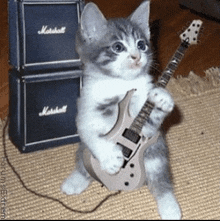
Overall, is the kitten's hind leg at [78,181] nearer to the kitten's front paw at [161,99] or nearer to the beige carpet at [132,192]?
the beige carpet at [132,192]

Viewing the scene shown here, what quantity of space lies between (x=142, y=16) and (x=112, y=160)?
1.69 ft

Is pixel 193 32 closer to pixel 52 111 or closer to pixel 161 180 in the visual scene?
pixel 161 180

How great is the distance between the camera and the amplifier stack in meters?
1.20

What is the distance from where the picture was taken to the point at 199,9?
243 cm

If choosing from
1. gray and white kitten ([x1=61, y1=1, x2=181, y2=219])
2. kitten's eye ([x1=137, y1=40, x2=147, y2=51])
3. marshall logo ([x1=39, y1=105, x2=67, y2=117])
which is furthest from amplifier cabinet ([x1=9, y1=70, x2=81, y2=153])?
kitten's eye ([x1=137, y1=40, x2=147, y2=51])

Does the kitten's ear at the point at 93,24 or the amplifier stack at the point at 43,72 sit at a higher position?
the kitten's ear at the point at 93,24

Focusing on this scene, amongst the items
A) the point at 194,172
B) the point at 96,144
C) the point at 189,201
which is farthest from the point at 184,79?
the point at 96,144

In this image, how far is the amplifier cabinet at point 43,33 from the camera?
1.19m

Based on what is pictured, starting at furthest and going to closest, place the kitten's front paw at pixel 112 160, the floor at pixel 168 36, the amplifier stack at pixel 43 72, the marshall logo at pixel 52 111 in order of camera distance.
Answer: the floor at pixel 168 36 < the marshall logo at pixel 52 111 < the amplifier stack at pixel 43 72 < the kitten's front paw at pixel 112 160

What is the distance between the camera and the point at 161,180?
1075 mm

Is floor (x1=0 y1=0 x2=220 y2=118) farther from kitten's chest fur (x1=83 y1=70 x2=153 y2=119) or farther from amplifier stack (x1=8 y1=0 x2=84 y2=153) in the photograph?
kitten's chest fur (x1=83 y1=70 x2=153 y2=119)

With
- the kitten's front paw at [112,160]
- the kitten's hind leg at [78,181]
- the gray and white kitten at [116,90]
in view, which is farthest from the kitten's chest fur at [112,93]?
the kitten's hind leg at [78,181]

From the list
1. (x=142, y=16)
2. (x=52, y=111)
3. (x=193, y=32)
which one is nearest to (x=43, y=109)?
(x=52, y=111)

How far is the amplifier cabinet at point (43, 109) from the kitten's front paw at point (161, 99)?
0.46 meters
